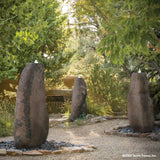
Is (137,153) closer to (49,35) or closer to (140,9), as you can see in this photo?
(140,9)

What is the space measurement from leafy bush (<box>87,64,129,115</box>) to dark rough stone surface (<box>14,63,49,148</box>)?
616cm

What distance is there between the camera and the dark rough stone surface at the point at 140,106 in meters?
6.35

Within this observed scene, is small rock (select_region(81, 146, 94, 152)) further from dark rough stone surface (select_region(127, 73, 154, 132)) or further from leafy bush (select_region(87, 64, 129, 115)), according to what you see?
leafy bush (select_region(87, 64, 129, 115))

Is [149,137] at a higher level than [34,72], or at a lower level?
lower

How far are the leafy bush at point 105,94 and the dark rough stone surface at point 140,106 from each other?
4054 millimetres

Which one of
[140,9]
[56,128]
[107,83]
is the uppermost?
[140,9]

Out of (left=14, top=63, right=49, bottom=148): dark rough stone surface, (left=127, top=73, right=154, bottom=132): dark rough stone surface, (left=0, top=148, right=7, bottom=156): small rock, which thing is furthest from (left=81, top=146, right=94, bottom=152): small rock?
(left=127, top=73, right=154, bottom=132): dark rough stone surface

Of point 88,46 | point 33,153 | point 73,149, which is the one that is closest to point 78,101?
point 73,149

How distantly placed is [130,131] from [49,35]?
789cm

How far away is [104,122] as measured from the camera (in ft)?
29.1

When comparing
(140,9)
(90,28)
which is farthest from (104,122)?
(90,28)

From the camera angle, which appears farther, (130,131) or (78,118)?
(78,118)

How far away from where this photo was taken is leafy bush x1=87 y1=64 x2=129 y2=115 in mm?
10719

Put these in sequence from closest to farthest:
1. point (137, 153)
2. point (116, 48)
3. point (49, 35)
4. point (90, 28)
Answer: point (116, 48)
point (137, 153)
point (49, 35)
point (90, 28)
